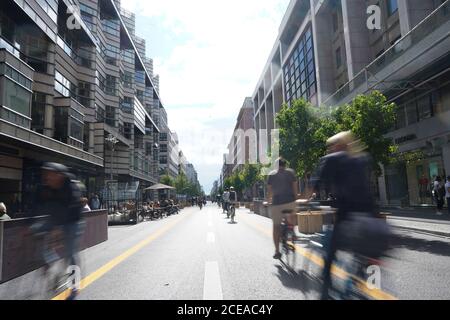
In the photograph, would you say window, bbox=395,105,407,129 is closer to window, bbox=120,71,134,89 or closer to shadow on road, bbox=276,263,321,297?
shadow on road, bbox=276,263,321,297

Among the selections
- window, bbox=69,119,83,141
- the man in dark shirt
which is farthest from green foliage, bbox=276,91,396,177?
window, bbox=69,119,83,141

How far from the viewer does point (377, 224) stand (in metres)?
3.79

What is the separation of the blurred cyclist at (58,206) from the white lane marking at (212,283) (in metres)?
1.74

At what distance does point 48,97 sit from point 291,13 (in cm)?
3264

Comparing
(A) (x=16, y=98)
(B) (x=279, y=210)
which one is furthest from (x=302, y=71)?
(B) (x=279, y=210)

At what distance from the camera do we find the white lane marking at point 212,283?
4312 millimetres

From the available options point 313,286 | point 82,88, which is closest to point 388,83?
point 313,286

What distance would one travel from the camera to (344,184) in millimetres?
4047

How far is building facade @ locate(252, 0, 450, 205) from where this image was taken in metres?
17.9

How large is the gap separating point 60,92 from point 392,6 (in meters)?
23.9

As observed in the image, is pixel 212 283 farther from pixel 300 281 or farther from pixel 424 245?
pixel 424 245

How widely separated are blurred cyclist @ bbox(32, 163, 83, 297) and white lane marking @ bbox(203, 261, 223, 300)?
1744 millimetres

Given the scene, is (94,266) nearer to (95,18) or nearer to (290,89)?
(95,18)

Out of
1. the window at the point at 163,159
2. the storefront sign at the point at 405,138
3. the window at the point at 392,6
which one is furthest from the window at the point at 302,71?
the window at the point at 163,159
